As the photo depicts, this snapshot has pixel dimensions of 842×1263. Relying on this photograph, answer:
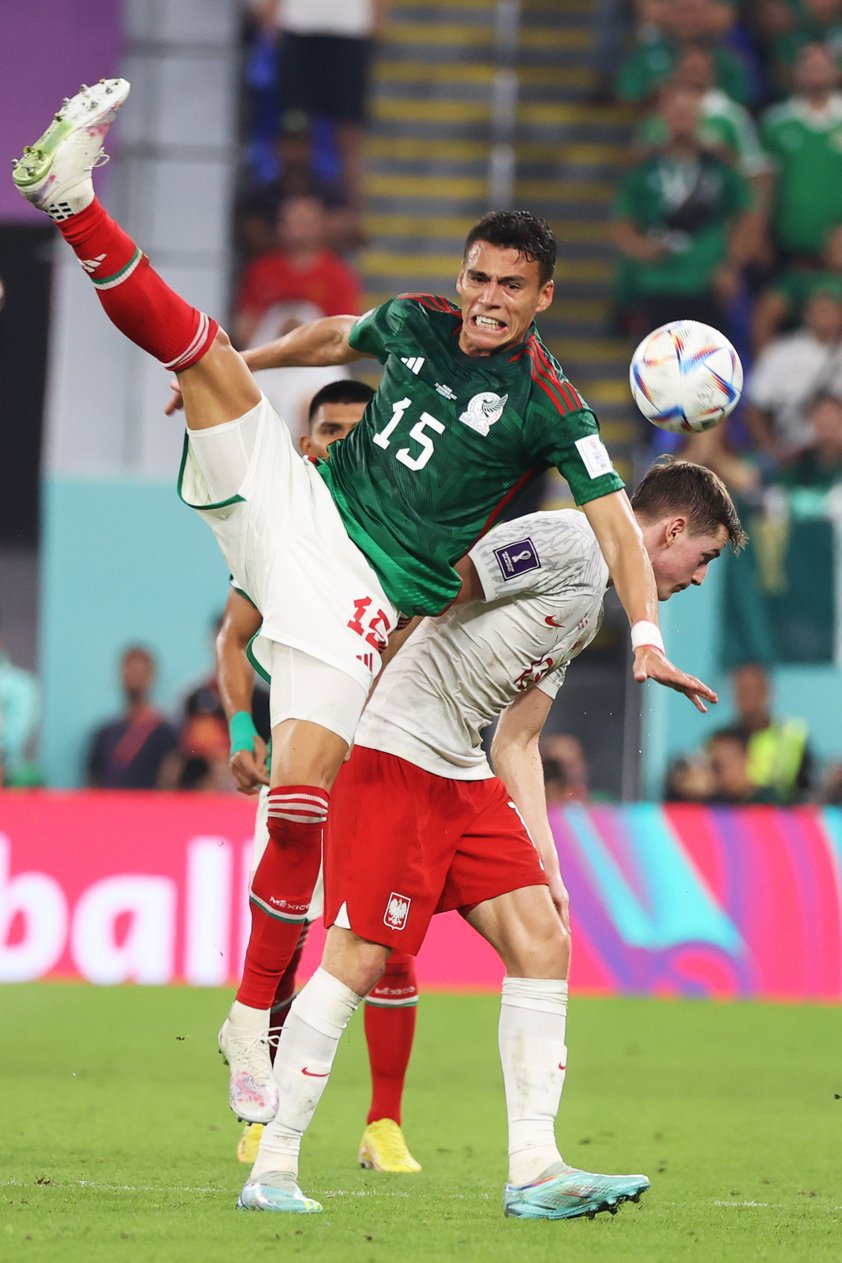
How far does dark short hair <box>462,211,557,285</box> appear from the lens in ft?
15.9

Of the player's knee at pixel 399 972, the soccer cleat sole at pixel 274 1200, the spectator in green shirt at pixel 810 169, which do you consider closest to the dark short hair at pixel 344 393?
the player's knee at pixel 399 972

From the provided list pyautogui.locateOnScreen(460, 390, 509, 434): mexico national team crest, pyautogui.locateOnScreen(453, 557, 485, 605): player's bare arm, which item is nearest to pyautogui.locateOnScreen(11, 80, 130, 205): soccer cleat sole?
pyautogui.locateOnScreen(460, 390, 509, 434): mexico national team crest

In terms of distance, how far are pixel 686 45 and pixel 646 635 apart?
463 inches

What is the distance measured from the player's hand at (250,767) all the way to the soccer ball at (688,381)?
1.54 m

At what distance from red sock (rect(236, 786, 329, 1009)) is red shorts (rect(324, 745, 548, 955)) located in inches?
9.8

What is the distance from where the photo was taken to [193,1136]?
20.4ft

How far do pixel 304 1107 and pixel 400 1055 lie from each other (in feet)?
4.01

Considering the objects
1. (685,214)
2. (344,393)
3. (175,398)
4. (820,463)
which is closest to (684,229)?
(685,214)

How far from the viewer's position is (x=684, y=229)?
46.4 feet

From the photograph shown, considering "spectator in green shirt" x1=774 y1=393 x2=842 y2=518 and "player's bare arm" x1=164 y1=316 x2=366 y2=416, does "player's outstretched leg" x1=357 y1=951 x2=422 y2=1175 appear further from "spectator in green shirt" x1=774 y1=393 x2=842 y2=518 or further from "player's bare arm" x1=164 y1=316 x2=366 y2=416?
"spectator in green shirt" x1=774 y1=393 x2=842 y2=518

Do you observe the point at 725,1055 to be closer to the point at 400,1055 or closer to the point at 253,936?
the point at 400,1055

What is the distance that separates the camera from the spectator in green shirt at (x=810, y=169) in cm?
1457

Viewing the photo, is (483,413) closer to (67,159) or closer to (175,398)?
(175,398)

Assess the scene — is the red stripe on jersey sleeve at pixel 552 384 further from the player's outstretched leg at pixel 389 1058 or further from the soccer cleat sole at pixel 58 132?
the player's outstretched leg at pixel 389 1058
